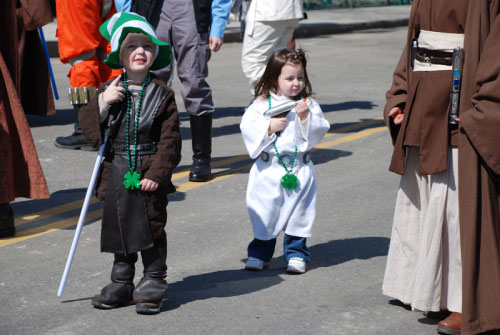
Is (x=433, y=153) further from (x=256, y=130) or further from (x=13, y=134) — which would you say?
(x=13, y=134)

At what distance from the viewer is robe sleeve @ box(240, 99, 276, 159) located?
5.28m

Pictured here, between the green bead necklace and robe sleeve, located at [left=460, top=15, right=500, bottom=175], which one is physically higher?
robe sleeve, located at [left=460, top=15, right=500, bottom=175]

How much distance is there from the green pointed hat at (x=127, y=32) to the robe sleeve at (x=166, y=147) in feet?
0.74

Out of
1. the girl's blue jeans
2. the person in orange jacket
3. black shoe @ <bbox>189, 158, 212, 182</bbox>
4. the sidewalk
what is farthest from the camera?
the sidewalk

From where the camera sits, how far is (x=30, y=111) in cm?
686

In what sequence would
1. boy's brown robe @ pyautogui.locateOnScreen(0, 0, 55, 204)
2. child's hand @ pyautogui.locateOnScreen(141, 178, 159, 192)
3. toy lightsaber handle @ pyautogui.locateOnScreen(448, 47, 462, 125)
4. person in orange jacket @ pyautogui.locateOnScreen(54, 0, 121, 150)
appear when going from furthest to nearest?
person in orange jacket @ pyautogui.locateOnScreen(54, 0, 121, 150) → boy's brown robe @ pyautogui.locateOnScreen(0, 0, 55, 204) → child's hand @ pyautogui.locateOnScreen(141, 178, 159, 192) → toy lightsaber handle @ pyautogui.locateOnScreen(448, 47, 462, 125)

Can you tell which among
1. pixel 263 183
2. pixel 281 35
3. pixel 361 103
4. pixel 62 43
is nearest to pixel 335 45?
pixel 361 103

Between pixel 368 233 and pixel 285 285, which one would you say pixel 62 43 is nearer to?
pixel 368 233

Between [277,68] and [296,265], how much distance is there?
1.06 metres

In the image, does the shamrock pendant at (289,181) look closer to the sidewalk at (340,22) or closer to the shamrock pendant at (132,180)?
the shamrock pendant at (132,180)

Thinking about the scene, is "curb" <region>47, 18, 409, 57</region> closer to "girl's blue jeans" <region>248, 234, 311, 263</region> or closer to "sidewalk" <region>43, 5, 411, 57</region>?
"sidewalk" <region>43, 5, 411, 57</region>

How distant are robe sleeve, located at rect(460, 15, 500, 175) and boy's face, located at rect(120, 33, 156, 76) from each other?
4.87ft

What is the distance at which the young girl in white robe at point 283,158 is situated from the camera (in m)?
5.30

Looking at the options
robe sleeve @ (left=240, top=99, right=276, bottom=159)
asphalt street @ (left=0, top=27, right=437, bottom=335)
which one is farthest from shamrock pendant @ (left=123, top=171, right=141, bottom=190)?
robe sleeve @ (left=240, top=99, right=276, bottom=159)
